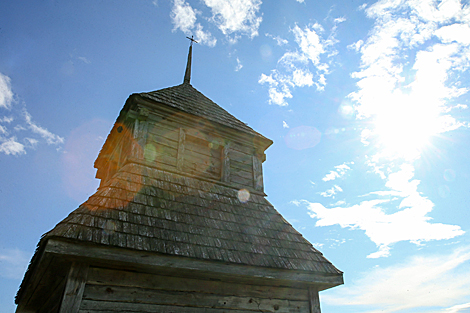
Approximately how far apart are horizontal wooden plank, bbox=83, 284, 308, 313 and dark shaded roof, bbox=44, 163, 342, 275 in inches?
27.4

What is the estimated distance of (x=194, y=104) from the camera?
836 cm

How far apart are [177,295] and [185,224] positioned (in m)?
1.10

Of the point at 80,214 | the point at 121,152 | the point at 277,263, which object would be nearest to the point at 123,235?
the point at 80,214

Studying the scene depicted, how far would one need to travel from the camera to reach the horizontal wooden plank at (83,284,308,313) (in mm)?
4301

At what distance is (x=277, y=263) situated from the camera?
5.35m

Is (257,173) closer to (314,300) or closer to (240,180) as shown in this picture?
(240,180)

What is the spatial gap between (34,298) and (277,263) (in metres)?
4.58

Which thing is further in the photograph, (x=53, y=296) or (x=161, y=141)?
(x=161, y=141)

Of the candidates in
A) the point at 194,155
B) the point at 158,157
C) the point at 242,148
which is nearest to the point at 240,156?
the point at 242,148

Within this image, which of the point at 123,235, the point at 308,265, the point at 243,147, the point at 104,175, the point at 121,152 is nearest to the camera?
the point at 123,235

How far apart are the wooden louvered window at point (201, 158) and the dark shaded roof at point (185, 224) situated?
37 cm

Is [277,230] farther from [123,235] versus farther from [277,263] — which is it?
[123,235]

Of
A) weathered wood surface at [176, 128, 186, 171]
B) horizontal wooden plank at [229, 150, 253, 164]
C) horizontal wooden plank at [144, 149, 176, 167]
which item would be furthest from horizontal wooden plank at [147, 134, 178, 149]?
horizontal wooden plank at [229, 150, 253, 164]

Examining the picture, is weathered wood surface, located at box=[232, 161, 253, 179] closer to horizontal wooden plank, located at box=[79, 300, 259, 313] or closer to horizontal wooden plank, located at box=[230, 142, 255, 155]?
Answer: horizontal wooden plank, located at box=[230, 142, 255, 155]
